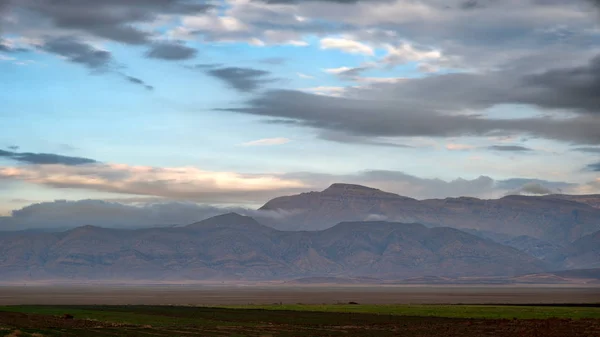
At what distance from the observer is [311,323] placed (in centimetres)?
8212

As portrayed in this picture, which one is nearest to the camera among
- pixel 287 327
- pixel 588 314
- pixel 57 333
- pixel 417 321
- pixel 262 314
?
pixel 57 333

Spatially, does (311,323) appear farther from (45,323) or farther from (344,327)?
(45,323)

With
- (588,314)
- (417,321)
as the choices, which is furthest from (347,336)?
(588,314)

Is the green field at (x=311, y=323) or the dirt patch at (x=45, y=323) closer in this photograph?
the green field at (x=311, y=323)

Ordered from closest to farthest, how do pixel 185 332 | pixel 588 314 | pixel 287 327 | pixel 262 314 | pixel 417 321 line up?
pixel 185 332, pixel 287 327, pixel 417 321, pixel 588 314, pixel 262 314

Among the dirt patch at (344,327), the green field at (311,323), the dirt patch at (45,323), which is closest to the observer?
the dirt patch at (344,327)

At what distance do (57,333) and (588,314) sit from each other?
57.7 meters

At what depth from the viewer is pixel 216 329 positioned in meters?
73.4

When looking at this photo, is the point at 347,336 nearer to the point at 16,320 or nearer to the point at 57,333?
the point at 57,333

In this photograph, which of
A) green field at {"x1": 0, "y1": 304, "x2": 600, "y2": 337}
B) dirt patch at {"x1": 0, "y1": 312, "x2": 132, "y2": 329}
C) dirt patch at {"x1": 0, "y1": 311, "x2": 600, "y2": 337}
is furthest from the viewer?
dirt patch at {"x1": 0, "y1": 312, "x2": 132, "y2": 329}

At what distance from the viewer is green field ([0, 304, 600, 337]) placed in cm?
6925

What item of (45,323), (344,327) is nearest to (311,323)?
(344,327)

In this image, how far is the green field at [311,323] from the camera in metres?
69.2

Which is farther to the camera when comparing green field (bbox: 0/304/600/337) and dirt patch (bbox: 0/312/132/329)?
dirt patch (bbox: 0/312/132/329)
